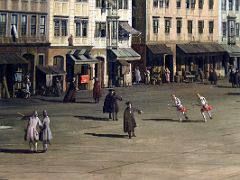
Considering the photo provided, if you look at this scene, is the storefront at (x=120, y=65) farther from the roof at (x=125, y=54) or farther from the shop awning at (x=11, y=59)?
the shop awning at (x=11, y=59)

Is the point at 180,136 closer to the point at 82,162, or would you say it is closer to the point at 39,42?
the point at 82,162

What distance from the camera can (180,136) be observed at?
27.6 m

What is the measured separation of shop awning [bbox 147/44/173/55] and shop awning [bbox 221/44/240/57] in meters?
11.4

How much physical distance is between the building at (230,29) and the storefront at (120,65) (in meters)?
18.2

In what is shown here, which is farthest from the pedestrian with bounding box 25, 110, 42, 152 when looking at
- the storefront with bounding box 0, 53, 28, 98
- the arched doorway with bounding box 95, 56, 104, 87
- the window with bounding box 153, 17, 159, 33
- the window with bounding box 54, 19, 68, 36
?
the window with bounding box 153, 17, 159, 33

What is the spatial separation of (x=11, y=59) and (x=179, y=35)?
25924 millimetres

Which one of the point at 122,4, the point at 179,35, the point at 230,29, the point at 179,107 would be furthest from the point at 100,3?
the point at 230,29

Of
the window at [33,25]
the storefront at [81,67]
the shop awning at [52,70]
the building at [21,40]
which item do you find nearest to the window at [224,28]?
the storefront at [81,67]

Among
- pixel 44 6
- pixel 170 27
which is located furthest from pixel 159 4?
pixel 44 6

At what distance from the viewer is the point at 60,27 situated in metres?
50.8

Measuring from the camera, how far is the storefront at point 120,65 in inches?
2206

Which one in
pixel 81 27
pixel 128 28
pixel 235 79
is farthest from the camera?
pixel 235 79

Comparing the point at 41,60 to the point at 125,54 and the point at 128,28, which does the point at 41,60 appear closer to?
the point at 125,54

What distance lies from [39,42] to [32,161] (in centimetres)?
2832
